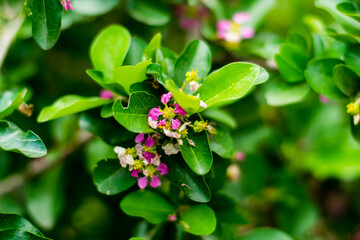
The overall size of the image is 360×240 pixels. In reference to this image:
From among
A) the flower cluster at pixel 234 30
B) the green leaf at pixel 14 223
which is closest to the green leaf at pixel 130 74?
the green leaf at pixel 14 223

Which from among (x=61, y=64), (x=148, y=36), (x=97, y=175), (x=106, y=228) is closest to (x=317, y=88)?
(x=97, y=175)

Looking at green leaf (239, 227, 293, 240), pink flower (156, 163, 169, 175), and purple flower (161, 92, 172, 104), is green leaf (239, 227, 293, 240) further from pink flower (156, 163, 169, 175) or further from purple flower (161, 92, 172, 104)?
purple flower (161, 92, 172, 104)

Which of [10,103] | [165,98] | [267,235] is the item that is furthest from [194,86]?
[267,235]

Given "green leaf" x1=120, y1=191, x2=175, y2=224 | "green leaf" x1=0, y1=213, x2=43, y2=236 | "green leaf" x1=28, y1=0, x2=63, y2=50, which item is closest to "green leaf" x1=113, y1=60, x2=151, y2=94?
"green leaf" x1=28, y1=0, x2=63, y2=50

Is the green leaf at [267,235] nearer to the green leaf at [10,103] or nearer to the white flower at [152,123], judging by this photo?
the white flower at [152,123]

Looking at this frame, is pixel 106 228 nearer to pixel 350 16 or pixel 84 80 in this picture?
pixel 84 80
